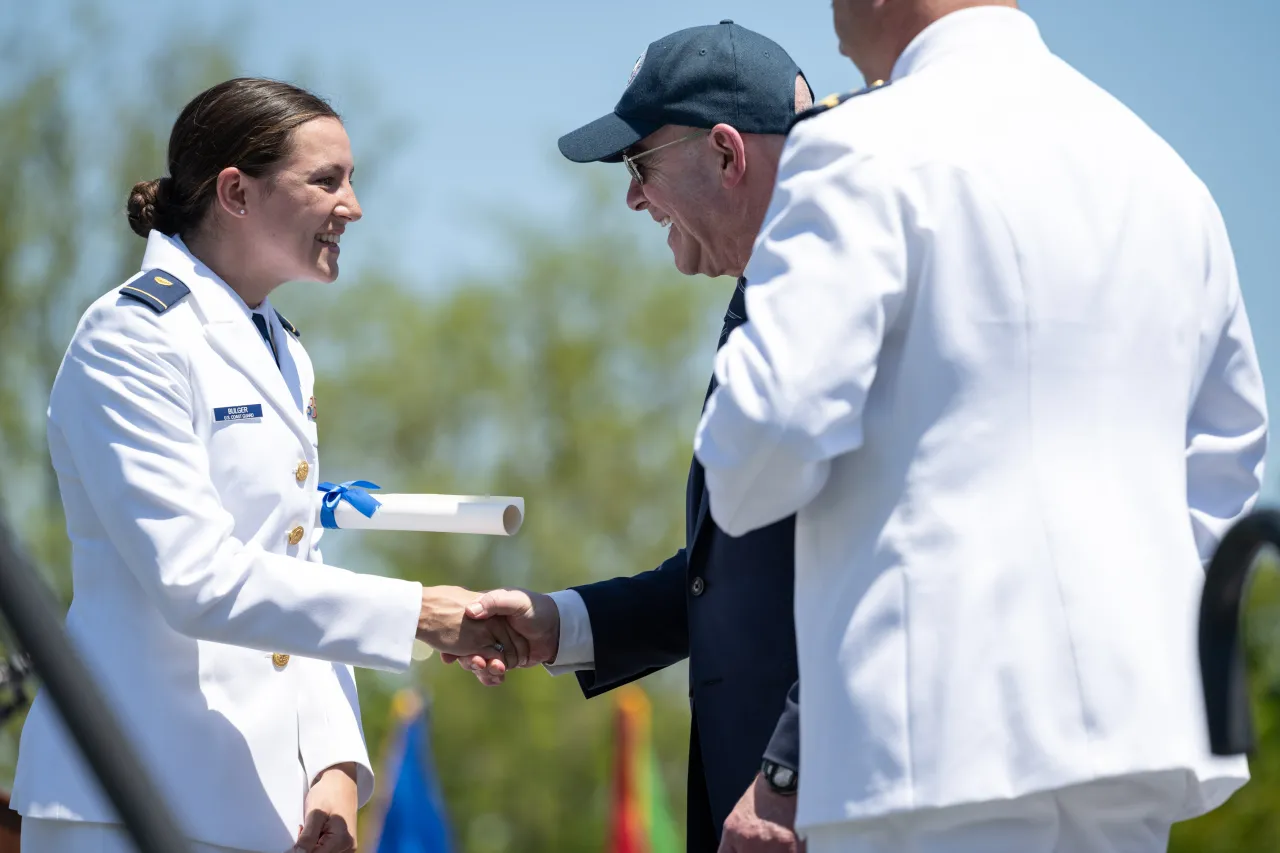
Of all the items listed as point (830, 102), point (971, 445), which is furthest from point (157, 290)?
point (971, 445)

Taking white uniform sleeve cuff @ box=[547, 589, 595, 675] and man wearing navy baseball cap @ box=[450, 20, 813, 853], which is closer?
man wearing navy baseball cap @ box=[450, 20, 813, 853]

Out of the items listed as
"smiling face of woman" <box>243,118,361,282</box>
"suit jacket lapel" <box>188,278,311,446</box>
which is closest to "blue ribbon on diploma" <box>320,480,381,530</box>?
"suit jacket lapel" <box>188,278,311,446</box>

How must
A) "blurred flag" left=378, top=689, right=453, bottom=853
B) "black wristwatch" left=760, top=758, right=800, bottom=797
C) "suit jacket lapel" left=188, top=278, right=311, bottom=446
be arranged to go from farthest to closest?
1. "blurred flag" left=378, top=689, right=453, bottom=853
2. "suit jacket lapel" left=188, top=278, right=311, bottom=446
3. "black wristwatch" left=760, top=758, right=800, bottom=797

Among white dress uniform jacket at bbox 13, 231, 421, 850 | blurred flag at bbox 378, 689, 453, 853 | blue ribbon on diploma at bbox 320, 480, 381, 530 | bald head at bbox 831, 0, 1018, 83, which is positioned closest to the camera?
bald head at bbox 831, 0, 1018, 83

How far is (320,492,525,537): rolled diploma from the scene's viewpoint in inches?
126

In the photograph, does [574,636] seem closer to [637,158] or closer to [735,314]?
[735,314]

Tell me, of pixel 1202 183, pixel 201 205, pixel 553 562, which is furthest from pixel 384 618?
pixel 553 562

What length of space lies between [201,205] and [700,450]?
151 centimetres

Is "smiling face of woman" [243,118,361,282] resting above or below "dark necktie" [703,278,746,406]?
above

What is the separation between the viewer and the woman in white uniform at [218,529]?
2689 millimetres

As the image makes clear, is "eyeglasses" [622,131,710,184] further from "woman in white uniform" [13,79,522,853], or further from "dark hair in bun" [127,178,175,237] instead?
"dark hair in bun" [127,178,175,237]

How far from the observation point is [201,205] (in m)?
3.13

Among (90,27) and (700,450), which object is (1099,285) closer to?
(700,450)

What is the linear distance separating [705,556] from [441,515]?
2.08 ft
